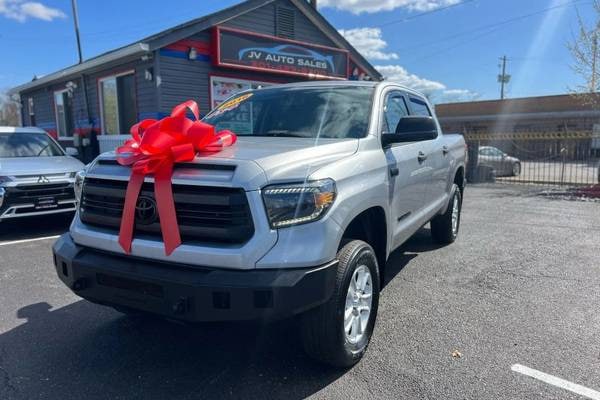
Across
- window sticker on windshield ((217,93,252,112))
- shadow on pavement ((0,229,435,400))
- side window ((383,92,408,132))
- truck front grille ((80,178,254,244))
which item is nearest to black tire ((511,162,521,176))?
side window ((383,92,408,132))

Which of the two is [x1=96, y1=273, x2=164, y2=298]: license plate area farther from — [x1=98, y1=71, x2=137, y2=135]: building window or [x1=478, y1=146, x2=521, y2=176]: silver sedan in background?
[x1=478, y1=146, x2=521, y2=176]: silver sedan in background

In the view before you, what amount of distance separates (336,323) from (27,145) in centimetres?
746

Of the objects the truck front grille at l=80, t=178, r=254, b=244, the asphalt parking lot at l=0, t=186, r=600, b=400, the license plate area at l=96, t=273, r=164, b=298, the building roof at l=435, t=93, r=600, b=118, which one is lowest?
the asphalt parking lot at l=0, t=186, r=600, b=400

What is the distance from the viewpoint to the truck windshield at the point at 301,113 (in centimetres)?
364

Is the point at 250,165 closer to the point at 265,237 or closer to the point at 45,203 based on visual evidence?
the point at 265,237

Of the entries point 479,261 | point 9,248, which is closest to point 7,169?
point 9,248

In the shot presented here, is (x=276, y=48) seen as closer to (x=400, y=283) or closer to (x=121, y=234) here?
(x=400, y=283)

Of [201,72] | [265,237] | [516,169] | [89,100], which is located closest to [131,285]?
[265,237]

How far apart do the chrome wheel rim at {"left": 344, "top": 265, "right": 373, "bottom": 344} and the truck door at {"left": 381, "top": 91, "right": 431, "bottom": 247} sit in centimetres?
74

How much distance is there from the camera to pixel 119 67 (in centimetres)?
1297

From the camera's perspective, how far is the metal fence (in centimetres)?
1479

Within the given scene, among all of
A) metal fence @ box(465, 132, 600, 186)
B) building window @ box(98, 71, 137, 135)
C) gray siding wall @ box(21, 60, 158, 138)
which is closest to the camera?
gray siding wall @ box(21, 60, 158, 138)

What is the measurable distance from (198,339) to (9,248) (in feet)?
13.4

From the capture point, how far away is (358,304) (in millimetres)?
3045
